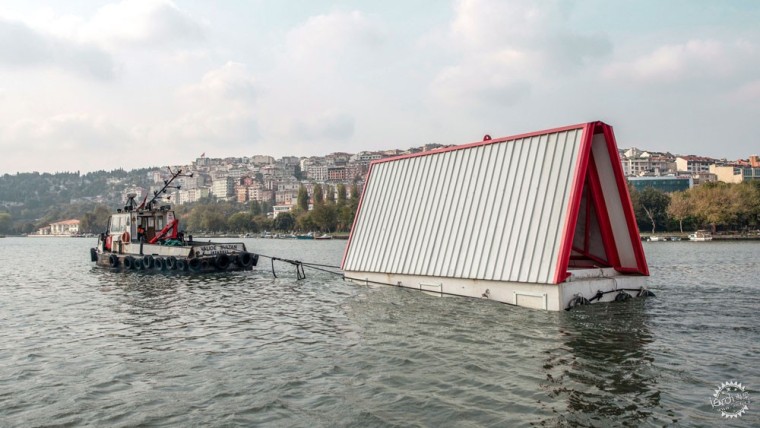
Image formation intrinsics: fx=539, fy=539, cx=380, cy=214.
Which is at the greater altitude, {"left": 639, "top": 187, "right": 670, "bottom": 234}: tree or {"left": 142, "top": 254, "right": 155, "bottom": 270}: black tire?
{"left": 639, "top": 187, "right": 670, "bottom": 234}: tree

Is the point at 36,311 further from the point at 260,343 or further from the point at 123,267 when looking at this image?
the point at 123,267

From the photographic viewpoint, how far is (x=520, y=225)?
57.1 feet

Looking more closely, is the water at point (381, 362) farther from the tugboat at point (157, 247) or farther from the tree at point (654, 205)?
the tree at point (654, 205)

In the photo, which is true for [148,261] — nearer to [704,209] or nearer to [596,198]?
[596,198]

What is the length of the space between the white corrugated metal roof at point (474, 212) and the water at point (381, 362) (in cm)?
149

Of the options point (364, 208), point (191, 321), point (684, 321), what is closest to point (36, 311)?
point (191, 321)

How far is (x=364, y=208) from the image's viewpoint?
2552 cm

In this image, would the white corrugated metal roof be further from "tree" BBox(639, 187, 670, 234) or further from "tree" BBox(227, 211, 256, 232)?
"tree" BBox(227, 211, 256, 232)

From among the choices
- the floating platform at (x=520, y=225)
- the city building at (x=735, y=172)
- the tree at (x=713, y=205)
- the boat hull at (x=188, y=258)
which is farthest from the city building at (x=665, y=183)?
the floating platform at (x=520, y=225)

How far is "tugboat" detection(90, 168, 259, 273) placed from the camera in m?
32.8

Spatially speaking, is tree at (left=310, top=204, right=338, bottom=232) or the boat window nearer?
the boat window

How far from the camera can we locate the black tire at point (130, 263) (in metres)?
35.7

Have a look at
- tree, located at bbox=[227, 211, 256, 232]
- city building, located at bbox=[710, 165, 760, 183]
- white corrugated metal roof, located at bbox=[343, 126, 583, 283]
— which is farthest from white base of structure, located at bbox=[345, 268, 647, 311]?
city building, located at bbox=[710, 165, 760, 183]

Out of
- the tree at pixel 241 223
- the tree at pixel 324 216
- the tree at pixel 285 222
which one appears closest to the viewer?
the tree at pixel 324 216
